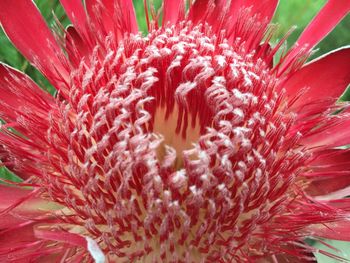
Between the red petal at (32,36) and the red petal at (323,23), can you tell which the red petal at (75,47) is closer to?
the red petal at (32,36)

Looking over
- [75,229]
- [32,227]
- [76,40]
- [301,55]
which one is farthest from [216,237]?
[76,40]

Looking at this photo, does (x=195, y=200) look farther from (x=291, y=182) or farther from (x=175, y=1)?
(x=175, y=1)

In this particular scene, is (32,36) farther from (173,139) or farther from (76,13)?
(173,139)

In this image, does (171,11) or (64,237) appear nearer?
(64,237)

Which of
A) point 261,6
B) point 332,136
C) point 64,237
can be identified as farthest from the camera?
point 261,6

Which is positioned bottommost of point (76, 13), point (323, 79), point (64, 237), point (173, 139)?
point (64, 237)

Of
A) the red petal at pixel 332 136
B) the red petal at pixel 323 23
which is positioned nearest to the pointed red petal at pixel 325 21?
the red petal at pixel 323 23

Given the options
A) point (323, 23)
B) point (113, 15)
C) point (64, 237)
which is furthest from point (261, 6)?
point (64, 237)
